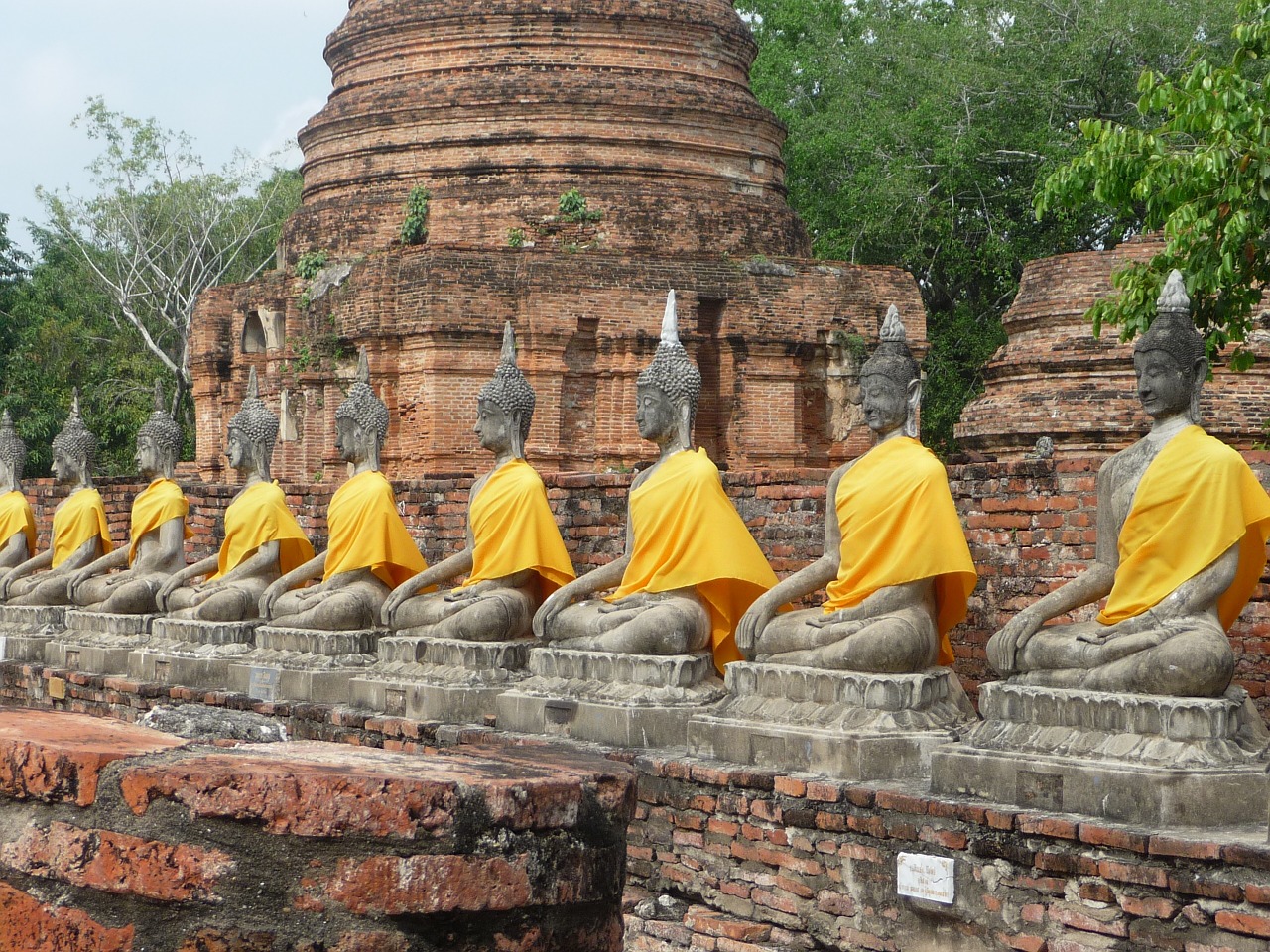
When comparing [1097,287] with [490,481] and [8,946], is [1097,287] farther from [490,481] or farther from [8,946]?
[8,946]

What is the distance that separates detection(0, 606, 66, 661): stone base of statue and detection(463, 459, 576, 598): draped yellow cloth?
184 inches

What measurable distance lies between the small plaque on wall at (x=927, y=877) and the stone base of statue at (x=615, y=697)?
1.34m

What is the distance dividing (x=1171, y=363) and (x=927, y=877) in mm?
1837

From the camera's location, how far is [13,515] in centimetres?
1330

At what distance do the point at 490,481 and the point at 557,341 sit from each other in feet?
21.9

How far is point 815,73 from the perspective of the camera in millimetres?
27109

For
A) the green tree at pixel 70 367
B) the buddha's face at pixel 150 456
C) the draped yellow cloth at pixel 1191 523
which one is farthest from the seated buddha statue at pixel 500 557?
the green tree at pixel 70 367

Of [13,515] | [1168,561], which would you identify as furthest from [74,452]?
[1168,561]

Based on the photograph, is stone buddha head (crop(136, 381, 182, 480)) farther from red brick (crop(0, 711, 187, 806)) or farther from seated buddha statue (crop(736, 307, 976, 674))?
red brick (crop(0, 711, 187, 806))

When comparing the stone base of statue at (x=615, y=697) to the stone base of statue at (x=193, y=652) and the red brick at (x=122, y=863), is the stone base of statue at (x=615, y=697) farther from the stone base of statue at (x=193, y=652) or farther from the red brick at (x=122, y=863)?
the red brick at (x=122, y=863)

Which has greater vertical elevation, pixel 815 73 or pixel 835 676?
pixel 815 73

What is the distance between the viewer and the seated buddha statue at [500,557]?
26.7 feet

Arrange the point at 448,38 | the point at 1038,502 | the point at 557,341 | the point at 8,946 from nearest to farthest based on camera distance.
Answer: the point at 8,946
the point at 1038,502
the point at 557,341
the point at 448,38

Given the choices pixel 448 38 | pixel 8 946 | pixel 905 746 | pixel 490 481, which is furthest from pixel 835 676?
pixel 448 38
